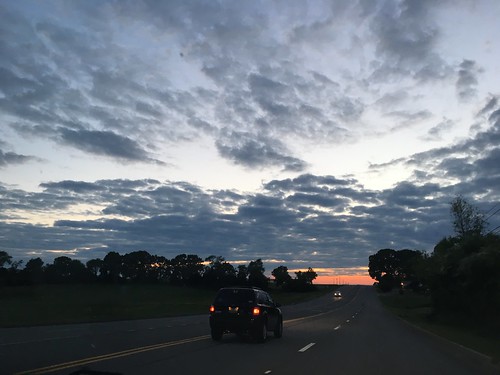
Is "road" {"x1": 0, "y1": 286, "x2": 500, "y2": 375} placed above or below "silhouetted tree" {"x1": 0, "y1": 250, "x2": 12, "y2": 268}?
below

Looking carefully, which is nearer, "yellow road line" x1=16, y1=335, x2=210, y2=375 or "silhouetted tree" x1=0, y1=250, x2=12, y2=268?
"yellow road line" x1=16, y1=335, x2=210, y2=375

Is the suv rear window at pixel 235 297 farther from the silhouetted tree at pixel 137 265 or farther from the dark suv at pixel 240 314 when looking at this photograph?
the silhouetted tree at pixel 137 265

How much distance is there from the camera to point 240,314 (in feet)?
68.3

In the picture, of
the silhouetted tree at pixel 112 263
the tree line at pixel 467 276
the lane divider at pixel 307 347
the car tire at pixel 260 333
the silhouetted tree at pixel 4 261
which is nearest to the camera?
the lane divider at pixel 307 347

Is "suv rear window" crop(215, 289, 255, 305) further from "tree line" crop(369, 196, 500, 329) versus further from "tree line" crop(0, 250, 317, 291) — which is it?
"tree line" crop(0, 250, 317, 291)

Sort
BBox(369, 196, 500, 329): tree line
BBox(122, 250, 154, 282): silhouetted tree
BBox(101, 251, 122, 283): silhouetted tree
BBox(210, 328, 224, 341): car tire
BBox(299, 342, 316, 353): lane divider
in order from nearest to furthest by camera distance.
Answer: BBox(299, 342, 316, 353): lane divider < BBox(210, 328, 224, 341): car tire < BBox(369, 196, 500, 329): tree line < BBox(101, 251, 122, 283): silhouetted tree < BBox(122, 250, 154, 282): silhouetted tree

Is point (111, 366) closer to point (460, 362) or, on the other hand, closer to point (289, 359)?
point (289, 359)

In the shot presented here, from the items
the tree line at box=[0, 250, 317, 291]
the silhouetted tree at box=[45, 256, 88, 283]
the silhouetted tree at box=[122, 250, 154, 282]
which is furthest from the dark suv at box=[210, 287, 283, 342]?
the silhouetted tree at box=[122, 250, 154, 282]

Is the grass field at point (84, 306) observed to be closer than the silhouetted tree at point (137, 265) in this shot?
Yes

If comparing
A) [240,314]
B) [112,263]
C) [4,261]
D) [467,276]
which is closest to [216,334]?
[240,314]

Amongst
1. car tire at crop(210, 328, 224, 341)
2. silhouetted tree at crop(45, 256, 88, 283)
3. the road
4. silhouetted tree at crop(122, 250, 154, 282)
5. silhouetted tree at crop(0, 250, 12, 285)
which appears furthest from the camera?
silhouetted tree at crop(122, 250, 154, 282)

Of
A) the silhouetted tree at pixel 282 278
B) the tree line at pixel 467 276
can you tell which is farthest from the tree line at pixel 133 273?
the tree line at pixel 467 276

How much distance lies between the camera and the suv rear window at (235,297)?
69.8 ft

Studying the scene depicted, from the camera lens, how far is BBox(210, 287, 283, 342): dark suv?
2059 cm
